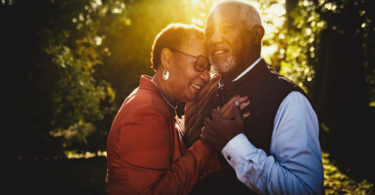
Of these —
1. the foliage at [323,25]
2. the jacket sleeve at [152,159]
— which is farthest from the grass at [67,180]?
the jacket sleeve at [152,159]

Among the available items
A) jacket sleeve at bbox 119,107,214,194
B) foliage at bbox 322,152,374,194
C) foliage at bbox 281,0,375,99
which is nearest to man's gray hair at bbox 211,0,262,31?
jacket sleeve at bbox 119,107,214,194

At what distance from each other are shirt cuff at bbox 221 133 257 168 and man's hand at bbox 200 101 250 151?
43mm

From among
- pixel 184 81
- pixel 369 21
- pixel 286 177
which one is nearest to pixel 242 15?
pixel 184 81

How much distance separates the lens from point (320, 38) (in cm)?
1078

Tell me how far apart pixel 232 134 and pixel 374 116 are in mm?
10525

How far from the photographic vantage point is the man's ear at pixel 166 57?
2.71 metres

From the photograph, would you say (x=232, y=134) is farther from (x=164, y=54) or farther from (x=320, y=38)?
(x=320, y=38)

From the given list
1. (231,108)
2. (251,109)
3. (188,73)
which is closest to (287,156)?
(251,109)

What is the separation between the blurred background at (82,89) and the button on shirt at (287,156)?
5.38 metres

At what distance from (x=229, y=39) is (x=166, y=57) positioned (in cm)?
78

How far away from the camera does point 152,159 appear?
6.48 ft

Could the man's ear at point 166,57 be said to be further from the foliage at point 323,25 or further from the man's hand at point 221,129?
the foliage at point 323,25

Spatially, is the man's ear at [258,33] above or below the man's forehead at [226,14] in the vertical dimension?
below

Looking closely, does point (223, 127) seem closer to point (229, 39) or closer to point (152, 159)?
point (152, 159)
